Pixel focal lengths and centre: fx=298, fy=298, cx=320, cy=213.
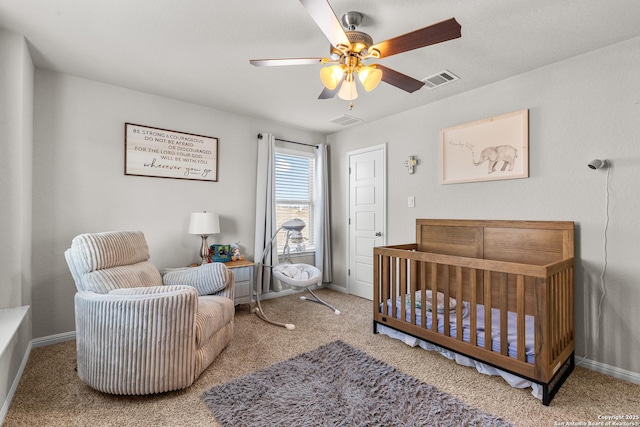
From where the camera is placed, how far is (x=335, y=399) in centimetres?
181

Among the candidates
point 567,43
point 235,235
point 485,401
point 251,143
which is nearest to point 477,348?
point 485,401

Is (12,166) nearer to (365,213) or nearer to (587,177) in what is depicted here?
(365,213)

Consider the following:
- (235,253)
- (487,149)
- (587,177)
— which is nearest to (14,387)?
(235,253)

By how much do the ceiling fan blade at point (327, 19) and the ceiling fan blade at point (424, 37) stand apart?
0.65 ft

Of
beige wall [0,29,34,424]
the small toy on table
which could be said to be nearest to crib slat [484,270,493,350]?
the small toy on table

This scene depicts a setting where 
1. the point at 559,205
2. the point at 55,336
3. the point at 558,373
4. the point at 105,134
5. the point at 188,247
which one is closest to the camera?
the point at 558,373

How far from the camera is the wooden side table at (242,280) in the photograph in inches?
129

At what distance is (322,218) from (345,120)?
53.9 inches

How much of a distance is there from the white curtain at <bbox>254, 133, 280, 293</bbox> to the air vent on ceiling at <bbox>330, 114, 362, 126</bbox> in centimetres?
85

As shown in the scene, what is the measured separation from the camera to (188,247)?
130 inches

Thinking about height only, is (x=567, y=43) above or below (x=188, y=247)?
above

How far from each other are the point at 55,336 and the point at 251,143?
269cm

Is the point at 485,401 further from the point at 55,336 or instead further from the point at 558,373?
the point at 55,336

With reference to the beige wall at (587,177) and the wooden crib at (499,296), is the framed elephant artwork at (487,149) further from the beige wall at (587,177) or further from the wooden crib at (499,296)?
the wooden crib at (499,296)
